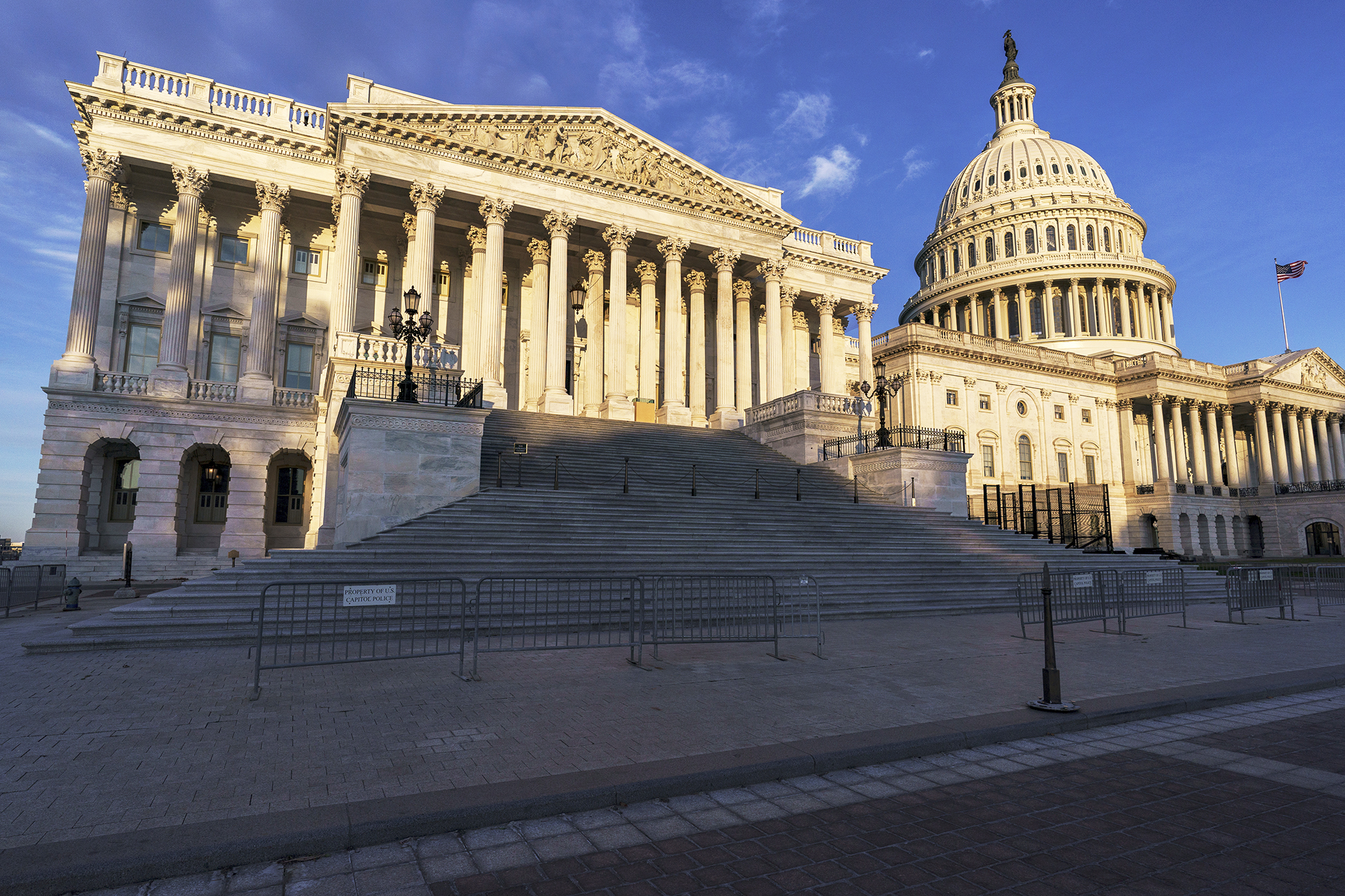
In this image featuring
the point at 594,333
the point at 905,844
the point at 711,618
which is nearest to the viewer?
the point at 905,844

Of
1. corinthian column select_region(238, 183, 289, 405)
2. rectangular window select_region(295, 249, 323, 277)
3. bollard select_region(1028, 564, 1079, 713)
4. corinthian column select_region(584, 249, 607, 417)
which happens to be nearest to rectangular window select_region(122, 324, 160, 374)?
corinthian column select_region(238, 183, 289, 405)

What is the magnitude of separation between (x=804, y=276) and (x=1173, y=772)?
39280 millimetres

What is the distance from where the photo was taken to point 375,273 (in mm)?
34969

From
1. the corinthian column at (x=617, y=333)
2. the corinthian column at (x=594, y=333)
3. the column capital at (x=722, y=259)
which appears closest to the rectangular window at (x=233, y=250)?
the corinthian column at (x=594, y=333)

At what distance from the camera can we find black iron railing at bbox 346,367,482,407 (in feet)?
64.1

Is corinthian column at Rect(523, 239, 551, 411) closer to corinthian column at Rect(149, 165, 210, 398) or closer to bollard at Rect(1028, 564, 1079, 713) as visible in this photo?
corinthian column at Rect(149, 165, 210, 398)

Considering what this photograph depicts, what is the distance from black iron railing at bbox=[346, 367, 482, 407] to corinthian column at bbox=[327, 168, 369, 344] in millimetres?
5206

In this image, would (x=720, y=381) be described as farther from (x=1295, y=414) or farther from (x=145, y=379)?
(x=1295, y=414)

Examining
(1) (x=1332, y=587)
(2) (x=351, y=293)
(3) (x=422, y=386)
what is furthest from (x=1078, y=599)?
(2) (x=351, y=293)

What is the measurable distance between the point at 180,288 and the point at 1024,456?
198 feet

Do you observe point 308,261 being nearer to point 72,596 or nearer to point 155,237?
point 155,237

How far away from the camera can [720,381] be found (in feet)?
121

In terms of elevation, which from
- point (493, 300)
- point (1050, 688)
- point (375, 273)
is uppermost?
point (375, 273)

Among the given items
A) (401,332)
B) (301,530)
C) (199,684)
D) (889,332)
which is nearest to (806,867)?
(199,684)
